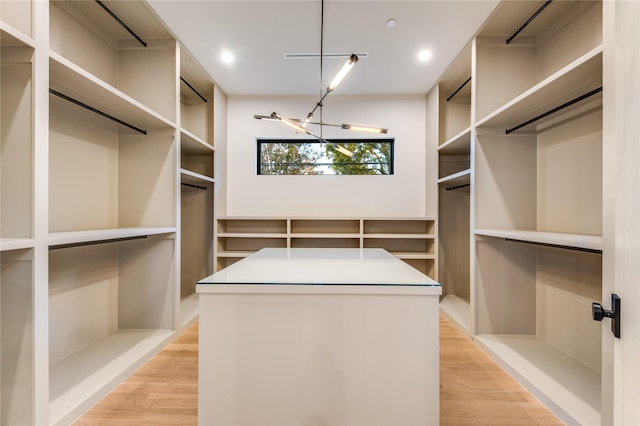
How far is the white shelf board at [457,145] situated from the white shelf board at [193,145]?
109 inches

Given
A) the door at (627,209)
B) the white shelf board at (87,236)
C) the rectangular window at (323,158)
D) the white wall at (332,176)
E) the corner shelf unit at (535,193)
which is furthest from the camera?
the rectangular window at (323,158)

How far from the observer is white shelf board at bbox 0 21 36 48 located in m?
1.14

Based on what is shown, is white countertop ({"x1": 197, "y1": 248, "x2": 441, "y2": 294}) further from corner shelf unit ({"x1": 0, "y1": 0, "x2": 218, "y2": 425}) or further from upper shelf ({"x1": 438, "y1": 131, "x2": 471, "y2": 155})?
upper shelf ({"x1": 438, "y1": 131, "x2": 471, "y2": 155})

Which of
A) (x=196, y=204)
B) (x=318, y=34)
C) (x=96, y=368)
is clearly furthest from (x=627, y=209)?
(x=196, y=204)

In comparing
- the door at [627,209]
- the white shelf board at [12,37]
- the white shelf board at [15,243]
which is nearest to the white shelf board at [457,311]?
the door at [627,209]

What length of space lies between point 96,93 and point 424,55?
2.91 m

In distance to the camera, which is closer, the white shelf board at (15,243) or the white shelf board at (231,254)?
the white shelf board at (15,243)

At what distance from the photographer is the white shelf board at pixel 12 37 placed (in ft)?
3.74

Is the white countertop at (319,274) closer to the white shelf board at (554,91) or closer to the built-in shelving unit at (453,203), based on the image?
the white shelf board at (554,91)

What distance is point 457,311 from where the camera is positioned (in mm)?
3033

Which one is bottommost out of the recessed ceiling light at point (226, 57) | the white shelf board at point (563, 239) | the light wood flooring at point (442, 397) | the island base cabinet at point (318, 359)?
the light wood flooring at point (442, 397)

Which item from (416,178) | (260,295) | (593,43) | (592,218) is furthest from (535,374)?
(416,178)

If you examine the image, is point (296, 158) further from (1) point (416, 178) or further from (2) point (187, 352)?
(2) point (187, 352)

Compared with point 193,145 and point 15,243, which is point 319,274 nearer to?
point 15,243
